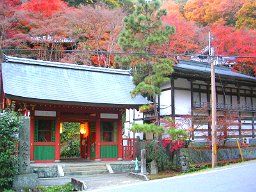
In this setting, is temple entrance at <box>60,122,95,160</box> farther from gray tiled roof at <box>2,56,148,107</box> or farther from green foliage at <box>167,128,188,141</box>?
green foliage at <box>167,128,188,141</box>

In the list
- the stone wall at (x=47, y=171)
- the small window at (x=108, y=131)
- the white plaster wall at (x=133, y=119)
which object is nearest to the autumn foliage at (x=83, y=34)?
the white plaster wall at (x=133, y=119)

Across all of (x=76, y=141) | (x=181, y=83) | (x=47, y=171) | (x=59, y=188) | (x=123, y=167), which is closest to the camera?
(x=59, y=188)

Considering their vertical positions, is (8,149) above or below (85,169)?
above

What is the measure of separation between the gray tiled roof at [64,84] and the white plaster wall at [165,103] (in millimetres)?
2812

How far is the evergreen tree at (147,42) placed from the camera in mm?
18625

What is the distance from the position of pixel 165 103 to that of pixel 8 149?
12924mm

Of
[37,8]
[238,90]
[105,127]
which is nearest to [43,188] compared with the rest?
[105,127]

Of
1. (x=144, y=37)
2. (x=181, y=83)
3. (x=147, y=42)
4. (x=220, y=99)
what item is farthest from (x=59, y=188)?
(x=220, y=99)

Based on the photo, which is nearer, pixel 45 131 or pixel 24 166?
pixel 24 166

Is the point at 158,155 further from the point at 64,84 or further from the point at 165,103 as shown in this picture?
the point at 64,84

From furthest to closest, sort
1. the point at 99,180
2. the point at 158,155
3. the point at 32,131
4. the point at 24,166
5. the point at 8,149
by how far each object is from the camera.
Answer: the point at 158,155, the point at 32,131, the point at 99,180, the point at 24,166, the point at 8,149

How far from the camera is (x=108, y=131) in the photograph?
20.2 metres

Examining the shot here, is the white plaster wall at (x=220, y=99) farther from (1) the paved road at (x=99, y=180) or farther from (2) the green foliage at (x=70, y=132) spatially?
(2) the green foliage at (x=70, y=132)

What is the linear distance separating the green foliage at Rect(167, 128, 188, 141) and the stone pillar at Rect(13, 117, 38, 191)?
7.55 meters
